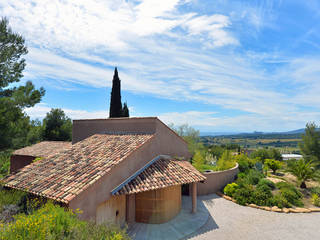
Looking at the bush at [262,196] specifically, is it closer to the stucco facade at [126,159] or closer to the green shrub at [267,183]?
the green shrub at [267,183]

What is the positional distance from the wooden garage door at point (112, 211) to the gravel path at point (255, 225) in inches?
157

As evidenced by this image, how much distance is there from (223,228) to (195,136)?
89.5ft

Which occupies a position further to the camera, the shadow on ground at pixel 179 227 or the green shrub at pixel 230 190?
the green shrub at pixel 230 190

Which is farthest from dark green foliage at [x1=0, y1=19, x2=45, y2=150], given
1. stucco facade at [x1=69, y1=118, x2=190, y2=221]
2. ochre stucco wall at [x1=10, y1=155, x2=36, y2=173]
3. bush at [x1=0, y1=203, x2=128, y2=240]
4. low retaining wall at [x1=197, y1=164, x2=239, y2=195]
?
low retaining wall at [x1=197, y1=164, x2=239, y2=195]

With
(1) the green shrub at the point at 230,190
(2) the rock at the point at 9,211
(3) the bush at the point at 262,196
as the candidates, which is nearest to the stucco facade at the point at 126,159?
(2) the rock at the point at 9,211

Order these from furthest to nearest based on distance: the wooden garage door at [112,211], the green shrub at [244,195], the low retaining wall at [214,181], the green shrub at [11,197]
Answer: the low retaining wall at [214,181]
the green shrub at [244,195]
the wooden garage door at [112,211]
the green shrub at [11,197]

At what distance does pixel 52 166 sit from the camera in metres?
11.0

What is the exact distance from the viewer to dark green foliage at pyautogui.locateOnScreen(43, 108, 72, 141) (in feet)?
124

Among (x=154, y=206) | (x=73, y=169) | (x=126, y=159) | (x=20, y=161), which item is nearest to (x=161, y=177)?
(x=154, y=206)

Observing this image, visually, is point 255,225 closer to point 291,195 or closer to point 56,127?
point 291,195

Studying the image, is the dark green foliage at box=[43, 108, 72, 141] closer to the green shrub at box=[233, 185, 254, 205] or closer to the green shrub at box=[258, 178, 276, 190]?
the green shrub at box=[233, 185, 254, 205]

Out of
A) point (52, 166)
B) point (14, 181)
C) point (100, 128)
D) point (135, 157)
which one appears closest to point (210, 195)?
point (135, 157)

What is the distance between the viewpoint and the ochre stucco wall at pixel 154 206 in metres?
11.3

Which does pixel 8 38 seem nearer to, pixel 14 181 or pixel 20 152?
Result: pixel 14 181
